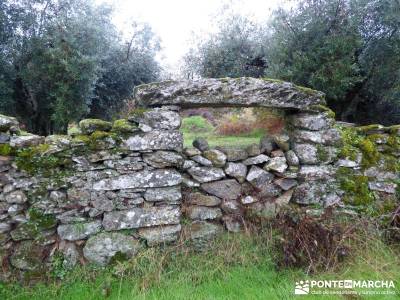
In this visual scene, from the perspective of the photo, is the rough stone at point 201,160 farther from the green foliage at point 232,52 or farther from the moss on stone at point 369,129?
the green foliage at point 232,52

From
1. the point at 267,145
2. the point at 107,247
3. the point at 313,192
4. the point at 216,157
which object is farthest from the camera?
the point at 267,145

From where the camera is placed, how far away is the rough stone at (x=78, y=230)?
9.96 ft

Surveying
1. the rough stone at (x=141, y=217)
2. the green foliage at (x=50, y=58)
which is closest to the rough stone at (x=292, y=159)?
the rough stone at (x=141, y=217)

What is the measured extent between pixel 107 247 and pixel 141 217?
0.49m

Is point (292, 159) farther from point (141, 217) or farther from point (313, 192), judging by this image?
point (141, 217)

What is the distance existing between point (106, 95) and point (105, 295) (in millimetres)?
10131

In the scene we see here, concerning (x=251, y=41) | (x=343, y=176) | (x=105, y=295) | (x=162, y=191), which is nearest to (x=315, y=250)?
(x=343, y=176)

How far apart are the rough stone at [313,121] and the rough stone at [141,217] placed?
198 cm

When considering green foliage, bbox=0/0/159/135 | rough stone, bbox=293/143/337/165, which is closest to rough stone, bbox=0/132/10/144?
rough stone, bbox=293/143/337/165

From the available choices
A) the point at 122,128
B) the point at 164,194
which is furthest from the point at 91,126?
the point at 164,194

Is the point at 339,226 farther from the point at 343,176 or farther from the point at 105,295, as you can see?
the point at 105,295

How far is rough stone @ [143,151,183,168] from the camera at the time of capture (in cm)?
325

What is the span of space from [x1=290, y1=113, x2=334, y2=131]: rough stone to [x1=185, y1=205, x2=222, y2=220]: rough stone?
5.34ft

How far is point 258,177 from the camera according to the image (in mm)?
3605
